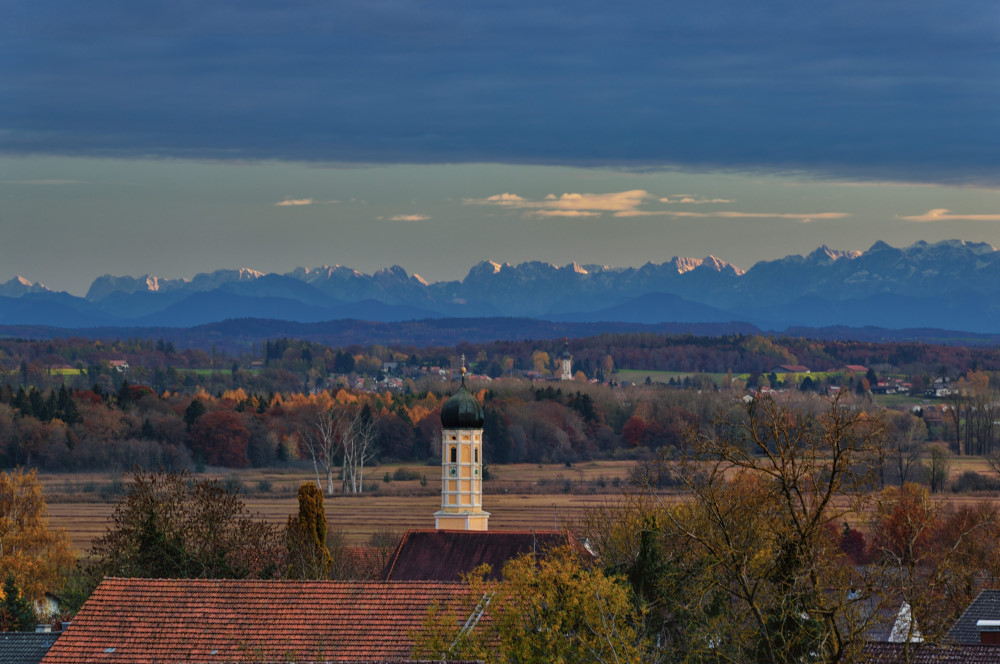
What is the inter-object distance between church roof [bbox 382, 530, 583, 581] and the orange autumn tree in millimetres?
20298

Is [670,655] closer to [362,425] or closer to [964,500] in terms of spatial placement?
[964,500]

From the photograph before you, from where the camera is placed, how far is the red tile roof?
3691 centimetres

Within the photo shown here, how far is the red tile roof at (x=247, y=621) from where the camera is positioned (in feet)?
121

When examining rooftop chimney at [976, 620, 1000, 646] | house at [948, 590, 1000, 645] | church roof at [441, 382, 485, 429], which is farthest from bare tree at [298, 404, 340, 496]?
rooftop chimney at [976, 620, 1000, 646]

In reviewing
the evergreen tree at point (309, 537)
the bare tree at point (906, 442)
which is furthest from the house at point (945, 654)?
the bare tree at point (906, 442)

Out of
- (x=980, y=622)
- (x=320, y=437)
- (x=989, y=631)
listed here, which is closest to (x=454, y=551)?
(x=980, y=622)

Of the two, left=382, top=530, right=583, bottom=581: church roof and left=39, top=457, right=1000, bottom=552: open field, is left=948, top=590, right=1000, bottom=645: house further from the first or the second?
left=39, top=457, right=1000, bottom=552: open field

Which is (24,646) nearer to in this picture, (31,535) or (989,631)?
(989,631)

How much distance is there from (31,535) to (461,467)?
2400 centimetres

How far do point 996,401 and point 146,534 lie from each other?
153 metres

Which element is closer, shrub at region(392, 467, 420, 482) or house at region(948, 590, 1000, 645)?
house at region(948, 590, 1000, 645)

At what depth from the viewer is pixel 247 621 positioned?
38.0m

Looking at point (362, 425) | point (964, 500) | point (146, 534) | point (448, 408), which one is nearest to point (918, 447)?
point (964, 500)

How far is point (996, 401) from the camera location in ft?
613
